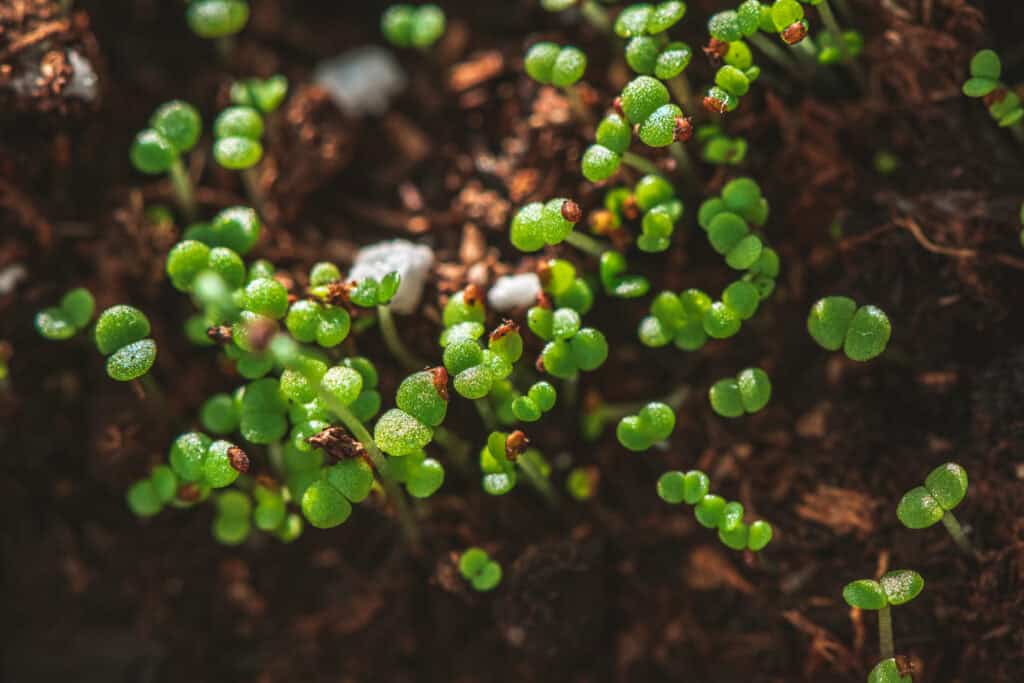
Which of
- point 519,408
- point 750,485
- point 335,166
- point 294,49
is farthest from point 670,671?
point 294,49

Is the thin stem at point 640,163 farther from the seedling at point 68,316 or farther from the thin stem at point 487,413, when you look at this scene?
the seedling at point 68,316

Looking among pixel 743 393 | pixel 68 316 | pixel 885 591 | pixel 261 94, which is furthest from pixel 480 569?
pixel 261 94

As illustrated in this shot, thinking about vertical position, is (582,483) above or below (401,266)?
below

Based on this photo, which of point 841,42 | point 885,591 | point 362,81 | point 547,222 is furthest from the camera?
point 362,81

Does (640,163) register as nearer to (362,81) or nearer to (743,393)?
(743,393)

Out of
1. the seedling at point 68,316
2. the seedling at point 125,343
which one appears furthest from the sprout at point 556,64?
the seedling at point 68,316

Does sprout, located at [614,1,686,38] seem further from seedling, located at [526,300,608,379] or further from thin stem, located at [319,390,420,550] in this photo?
thin stem, located at [319,390,420,550]

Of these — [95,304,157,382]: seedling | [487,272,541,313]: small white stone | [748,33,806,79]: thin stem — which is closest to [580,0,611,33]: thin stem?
[748,33,806,79]: thin stem
